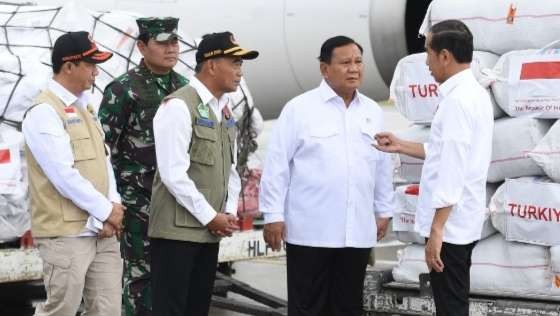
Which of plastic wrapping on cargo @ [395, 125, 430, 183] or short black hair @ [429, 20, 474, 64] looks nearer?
short black hair @ [429, 20, 474, 64]

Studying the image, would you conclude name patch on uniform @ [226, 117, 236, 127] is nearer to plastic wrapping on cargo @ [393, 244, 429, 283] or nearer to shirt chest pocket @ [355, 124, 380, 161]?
shirt chest pocket @ [355, 124, 380, 161]

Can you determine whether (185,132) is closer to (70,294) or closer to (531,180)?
(70,294)

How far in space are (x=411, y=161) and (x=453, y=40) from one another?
3.51ft

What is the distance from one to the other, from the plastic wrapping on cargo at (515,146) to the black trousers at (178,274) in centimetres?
128

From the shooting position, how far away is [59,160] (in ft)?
15.2

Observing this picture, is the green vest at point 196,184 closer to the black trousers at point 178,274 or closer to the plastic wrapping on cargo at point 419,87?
the black trousers at point 178,274

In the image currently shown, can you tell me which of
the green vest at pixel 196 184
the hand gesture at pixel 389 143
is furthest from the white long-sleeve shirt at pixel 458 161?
the green vest at pixel 196 184

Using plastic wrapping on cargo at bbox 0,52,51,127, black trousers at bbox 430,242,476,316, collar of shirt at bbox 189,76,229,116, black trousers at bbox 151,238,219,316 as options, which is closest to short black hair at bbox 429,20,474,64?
black trousers at bbox 430,242,476,316

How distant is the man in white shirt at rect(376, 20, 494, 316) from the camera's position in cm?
439

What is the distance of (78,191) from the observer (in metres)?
4.66

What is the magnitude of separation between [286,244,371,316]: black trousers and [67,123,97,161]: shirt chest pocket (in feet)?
3.20

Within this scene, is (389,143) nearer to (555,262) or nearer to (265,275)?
(555,262)

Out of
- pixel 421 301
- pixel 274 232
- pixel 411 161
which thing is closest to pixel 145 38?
pixel 274 232

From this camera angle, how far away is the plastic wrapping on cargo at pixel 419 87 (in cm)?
530
